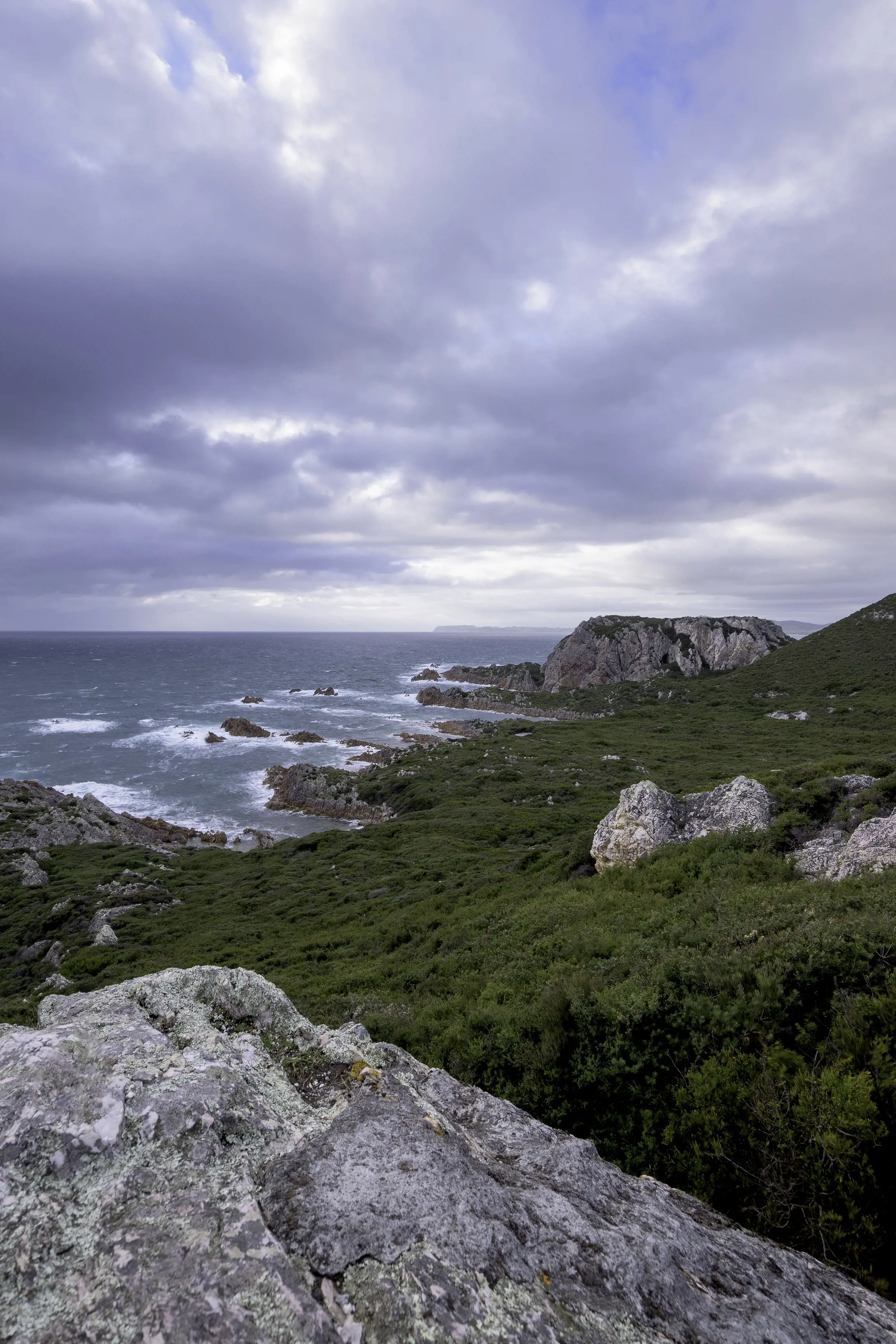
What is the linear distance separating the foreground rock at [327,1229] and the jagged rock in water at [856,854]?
327 inches

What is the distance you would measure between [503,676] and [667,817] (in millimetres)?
119395

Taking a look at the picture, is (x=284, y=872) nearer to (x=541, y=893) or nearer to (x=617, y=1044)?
(x=541, y=893)

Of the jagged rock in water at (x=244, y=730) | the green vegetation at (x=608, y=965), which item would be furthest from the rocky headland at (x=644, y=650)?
the green vegetation at (x=608, y=965)

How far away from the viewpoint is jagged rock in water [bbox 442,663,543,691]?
126625 millimetres

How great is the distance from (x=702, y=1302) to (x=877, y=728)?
197 feet

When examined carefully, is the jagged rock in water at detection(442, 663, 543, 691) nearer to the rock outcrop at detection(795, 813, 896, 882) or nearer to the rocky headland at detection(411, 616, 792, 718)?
the rocky headland at detection(411, 616, 792, 718)

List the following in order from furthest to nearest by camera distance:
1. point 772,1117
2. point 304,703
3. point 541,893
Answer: point 304,703 → point 541,893 → point 772,1117

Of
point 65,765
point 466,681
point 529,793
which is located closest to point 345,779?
point 529,793

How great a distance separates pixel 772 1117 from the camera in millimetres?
4430

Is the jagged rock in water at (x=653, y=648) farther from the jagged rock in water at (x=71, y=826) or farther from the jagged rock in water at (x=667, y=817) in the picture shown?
the jagged rock in water at (x=667, y=817)

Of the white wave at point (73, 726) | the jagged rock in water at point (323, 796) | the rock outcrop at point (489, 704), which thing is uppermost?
the rock outcrop at point (489, 704)

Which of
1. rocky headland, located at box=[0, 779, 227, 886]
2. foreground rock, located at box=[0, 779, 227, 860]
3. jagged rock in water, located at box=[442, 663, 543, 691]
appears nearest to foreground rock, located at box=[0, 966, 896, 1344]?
rocky headland, located at box=[0, 779, 227, 886]

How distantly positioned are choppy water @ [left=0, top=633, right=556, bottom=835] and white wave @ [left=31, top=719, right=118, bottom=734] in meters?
0.26

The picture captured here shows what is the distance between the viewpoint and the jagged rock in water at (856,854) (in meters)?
10.0
